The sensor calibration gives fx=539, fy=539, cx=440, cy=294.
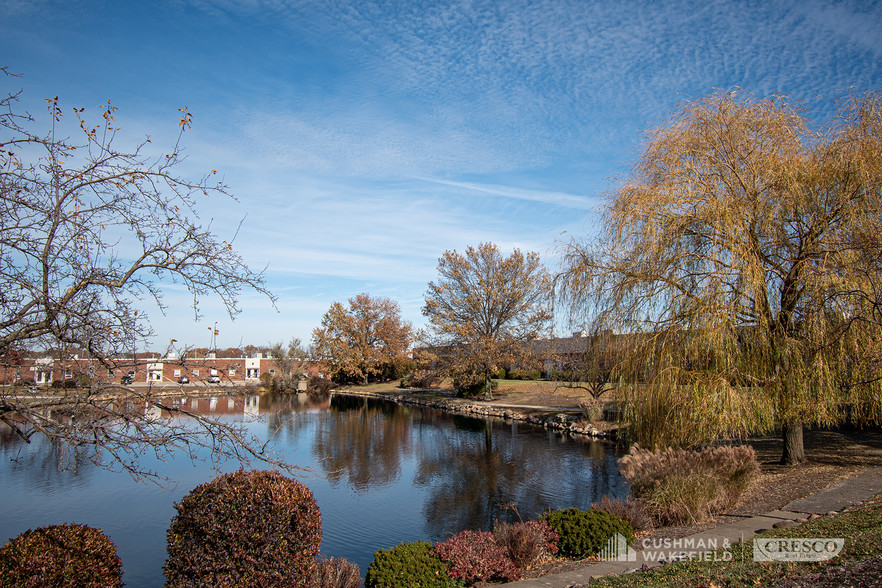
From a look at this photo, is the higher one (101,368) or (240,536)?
(101,368)

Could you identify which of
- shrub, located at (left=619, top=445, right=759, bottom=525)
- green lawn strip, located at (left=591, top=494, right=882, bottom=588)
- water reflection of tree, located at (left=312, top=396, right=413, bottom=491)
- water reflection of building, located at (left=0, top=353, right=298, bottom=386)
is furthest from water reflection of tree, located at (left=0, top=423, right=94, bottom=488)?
green lawn strip, located at (left=591, top=494, right=882, bottom=588)

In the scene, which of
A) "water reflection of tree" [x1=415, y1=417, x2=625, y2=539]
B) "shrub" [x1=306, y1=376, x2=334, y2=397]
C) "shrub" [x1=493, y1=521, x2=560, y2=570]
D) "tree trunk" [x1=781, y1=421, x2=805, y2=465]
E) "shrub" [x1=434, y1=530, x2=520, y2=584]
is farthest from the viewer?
"shrub" [x1=306, y1=376, x2=334, y2=397]

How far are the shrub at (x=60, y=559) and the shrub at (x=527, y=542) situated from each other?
5.36 meters

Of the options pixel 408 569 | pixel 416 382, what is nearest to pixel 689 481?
pixel 408 569

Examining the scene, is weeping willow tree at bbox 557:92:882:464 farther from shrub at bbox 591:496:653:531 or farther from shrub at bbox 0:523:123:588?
shrub at bbox 0:523:123:588

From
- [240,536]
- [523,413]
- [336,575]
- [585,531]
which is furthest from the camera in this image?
[523,413]

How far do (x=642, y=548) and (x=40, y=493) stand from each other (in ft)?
52.6

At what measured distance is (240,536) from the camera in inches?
245

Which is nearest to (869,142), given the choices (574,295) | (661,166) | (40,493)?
(661,166)

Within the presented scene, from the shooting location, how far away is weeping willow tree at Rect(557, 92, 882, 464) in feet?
38.9

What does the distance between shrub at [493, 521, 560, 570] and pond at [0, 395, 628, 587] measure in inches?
128

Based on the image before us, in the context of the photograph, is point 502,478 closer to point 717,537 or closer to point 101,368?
point 717,537

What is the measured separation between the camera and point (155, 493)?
1609cm

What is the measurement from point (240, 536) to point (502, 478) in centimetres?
1241
